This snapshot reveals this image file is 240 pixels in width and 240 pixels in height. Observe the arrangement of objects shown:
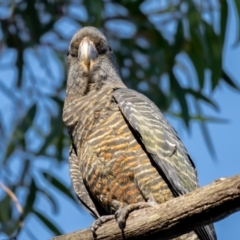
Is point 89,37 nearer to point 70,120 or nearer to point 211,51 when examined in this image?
point 70,120

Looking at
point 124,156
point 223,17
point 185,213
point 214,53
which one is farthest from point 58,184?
point 185,213

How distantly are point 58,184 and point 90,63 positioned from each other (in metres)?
1.73

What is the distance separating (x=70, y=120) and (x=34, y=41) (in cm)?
185

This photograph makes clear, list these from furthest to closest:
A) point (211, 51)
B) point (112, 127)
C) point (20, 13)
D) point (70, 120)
→ 1. point (20, 13)
2. point (211, 51)
3. point (70, 120)
4. point (112, 127)

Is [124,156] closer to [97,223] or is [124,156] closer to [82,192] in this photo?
[82,192]

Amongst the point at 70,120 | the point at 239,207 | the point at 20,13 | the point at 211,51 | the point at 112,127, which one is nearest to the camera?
the point at 239,207

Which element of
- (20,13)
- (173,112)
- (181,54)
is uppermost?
(20,13)

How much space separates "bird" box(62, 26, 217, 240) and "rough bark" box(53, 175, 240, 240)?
304 mm

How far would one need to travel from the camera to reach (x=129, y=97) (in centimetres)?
430

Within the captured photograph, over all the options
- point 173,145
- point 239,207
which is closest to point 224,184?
point 239,207

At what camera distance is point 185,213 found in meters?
3.28

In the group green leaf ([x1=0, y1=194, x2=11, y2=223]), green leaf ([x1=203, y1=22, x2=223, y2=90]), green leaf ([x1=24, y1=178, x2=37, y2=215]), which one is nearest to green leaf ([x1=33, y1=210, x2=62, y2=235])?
green leaf ([x1=24, y1=178, x2=37, y2=215])

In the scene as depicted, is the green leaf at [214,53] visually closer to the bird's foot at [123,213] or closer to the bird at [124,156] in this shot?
the bird at [124,156]

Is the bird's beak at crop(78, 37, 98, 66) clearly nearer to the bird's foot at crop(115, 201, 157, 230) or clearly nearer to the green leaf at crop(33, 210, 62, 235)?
the bird's foot at crop(115, 201, 157, 230)
